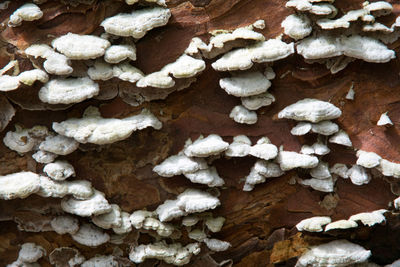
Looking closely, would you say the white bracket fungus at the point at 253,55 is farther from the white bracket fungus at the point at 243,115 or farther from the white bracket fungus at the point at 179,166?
the white bracket fungus at the point at 179,166

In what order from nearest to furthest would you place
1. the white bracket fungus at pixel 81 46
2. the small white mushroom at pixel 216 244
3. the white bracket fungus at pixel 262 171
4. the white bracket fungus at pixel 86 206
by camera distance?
the white bracket fungus at pixel 81 46
the white bracket fungus at pixel 86 206
the white bracket fungus at pixel 262 171
the small white mushroom at pixel 216 244

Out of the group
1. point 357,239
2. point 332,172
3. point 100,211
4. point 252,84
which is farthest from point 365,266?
point 100,211

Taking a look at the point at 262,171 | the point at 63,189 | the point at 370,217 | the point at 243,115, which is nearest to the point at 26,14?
the point at 63,189

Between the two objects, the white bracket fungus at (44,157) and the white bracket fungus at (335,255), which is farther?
the white bracket fungus at (335,255)

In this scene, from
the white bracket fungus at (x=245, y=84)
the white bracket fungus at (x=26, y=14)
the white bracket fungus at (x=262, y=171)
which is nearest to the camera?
the white bracket fungus at (x=26, y=14)

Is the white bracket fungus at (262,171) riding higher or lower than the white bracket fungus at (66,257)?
higher

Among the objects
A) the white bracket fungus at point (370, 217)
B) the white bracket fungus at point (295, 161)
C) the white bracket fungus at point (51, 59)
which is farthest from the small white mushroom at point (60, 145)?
the white bracket fungus at point (370, 217)

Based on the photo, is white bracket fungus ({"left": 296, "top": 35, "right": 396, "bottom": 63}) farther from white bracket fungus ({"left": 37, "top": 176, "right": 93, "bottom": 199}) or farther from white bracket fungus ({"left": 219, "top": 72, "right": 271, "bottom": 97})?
white bracket fungus ({"left": 37, "top": 176, "right": 93, "bottom": 199})

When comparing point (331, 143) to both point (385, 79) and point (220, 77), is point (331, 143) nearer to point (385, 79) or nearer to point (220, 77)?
point (385, 79)
